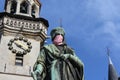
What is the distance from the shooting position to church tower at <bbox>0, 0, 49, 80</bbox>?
883 inches

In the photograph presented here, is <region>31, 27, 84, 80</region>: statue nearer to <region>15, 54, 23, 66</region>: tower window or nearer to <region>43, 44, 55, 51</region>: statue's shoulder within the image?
<region>43, 44, 55, 51</region>: statue's shoulder

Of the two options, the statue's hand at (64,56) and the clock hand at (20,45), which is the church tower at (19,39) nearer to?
the clock hand at (20,45)

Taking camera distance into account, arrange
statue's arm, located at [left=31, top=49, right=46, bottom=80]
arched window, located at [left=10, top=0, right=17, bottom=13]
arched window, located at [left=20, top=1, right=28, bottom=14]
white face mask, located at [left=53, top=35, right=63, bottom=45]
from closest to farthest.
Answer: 1. statue's arm, located at [left=31, top=49, right=46, bottom=80]
2. white face mask, located at [left=53, top=35, right=63, bottom=45]
3. arched window, located at [left=10, top=0, right=17, bottom=13]
4. arched window, located at [left=20, top=1, right=28, bottom=14]

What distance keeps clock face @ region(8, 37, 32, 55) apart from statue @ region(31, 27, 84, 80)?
1888 centimetres

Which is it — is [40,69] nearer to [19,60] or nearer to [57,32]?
[57,32]

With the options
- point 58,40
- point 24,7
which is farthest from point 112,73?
point 58,40

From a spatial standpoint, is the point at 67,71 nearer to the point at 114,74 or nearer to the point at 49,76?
the point at 49,76

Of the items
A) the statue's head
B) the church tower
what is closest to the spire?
the church tower

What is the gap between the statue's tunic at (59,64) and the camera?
4.21 metres

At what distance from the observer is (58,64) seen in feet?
14.1

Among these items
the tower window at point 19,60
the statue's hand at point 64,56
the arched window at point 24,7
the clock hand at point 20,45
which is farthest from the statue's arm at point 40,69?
the arched window at point 24,7

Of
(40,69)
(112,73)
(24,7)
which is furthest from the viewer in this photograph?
(112,73)

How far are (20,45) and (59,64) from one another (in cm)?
1975

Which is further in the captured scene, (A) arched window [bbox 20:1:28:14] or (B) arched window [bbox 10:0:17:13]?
(A) arched window [bbox 20:1:28:14]
